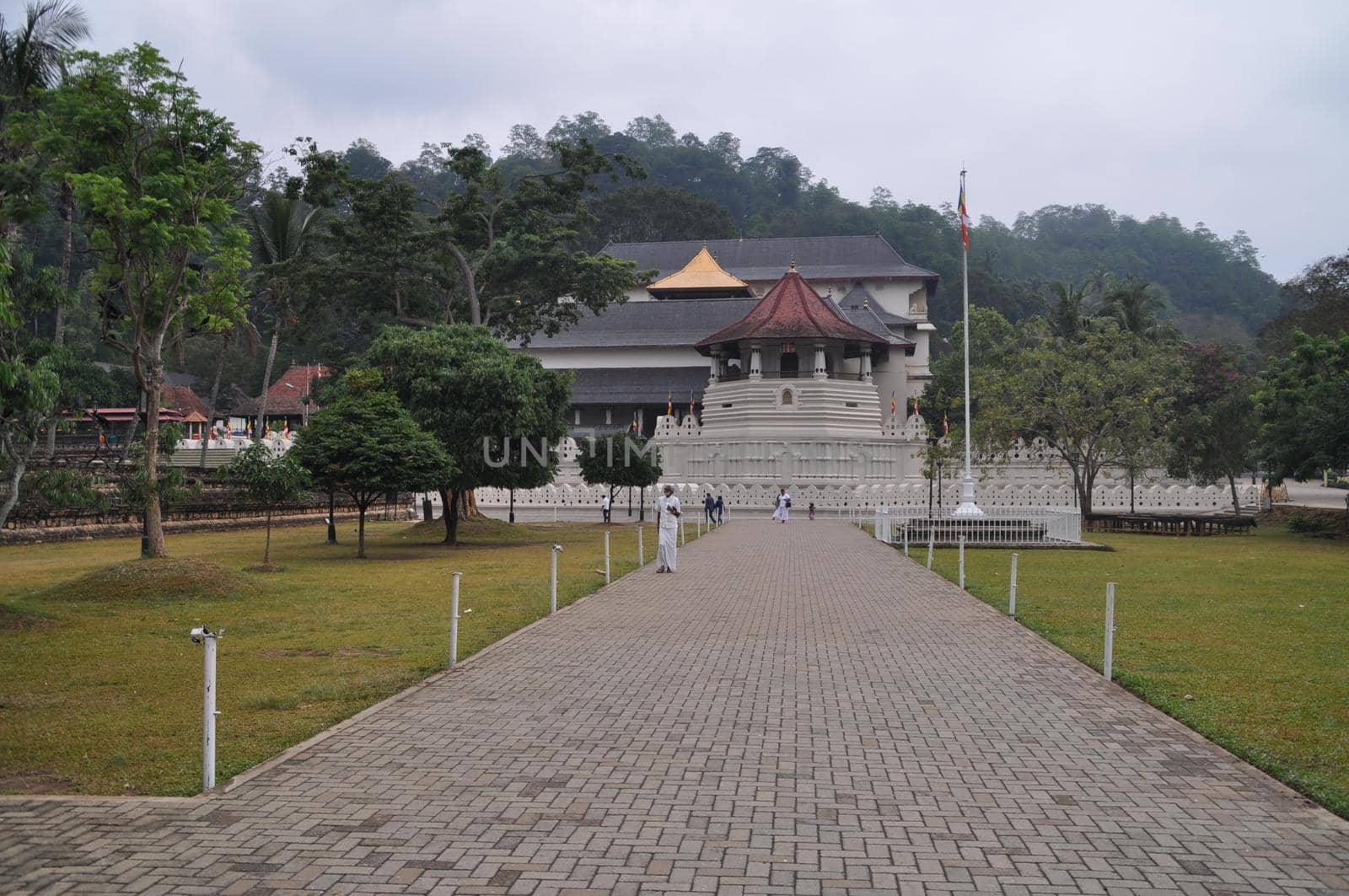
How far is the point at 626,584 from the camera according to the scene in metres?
17.7

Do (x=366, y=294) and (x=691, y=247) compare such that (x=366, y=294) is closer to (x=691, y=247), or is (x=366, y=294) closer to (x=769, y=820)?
(x=769, y=820)

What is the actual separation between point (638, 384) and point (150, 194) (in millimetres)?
43118

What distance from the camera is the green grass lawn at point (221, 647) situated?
285 inches

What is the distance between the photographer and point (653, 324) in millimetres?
64312

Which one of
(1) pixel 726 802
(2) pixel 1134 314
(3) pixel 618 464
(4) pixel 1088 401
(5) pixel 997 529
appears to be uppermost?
(2) pixel 1134 314

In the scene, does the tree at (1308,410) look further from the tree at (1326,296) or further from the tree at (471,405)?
the tree at (471,405)

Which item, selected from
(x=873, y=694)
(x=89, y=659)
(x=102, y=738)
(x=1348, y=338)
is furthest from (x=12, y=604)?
(x=1348, y=338)

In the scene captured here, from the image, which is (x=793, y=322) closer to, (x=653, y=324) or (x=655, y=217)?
(x=653, y=324)

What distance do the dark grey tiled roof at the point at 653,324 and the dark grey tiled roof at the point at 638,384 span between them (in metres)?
1.47

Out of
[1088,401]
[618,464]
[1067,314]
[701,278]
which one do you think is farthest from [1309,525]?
[701,278]

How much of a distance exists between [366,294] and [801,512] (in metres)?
18.1

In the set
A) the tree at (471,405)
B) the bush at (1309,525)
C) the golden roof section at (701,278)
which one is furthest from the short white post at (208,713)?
the golden roof section at (701,278)

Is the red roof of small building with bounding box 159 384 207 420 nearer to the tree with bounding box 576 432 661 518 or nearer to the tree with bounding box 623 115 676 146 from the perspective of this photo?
the tree with bounding box 576 432 661 518

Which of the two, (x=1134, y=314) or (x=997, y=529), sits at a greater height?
(x=1134, y=314)
